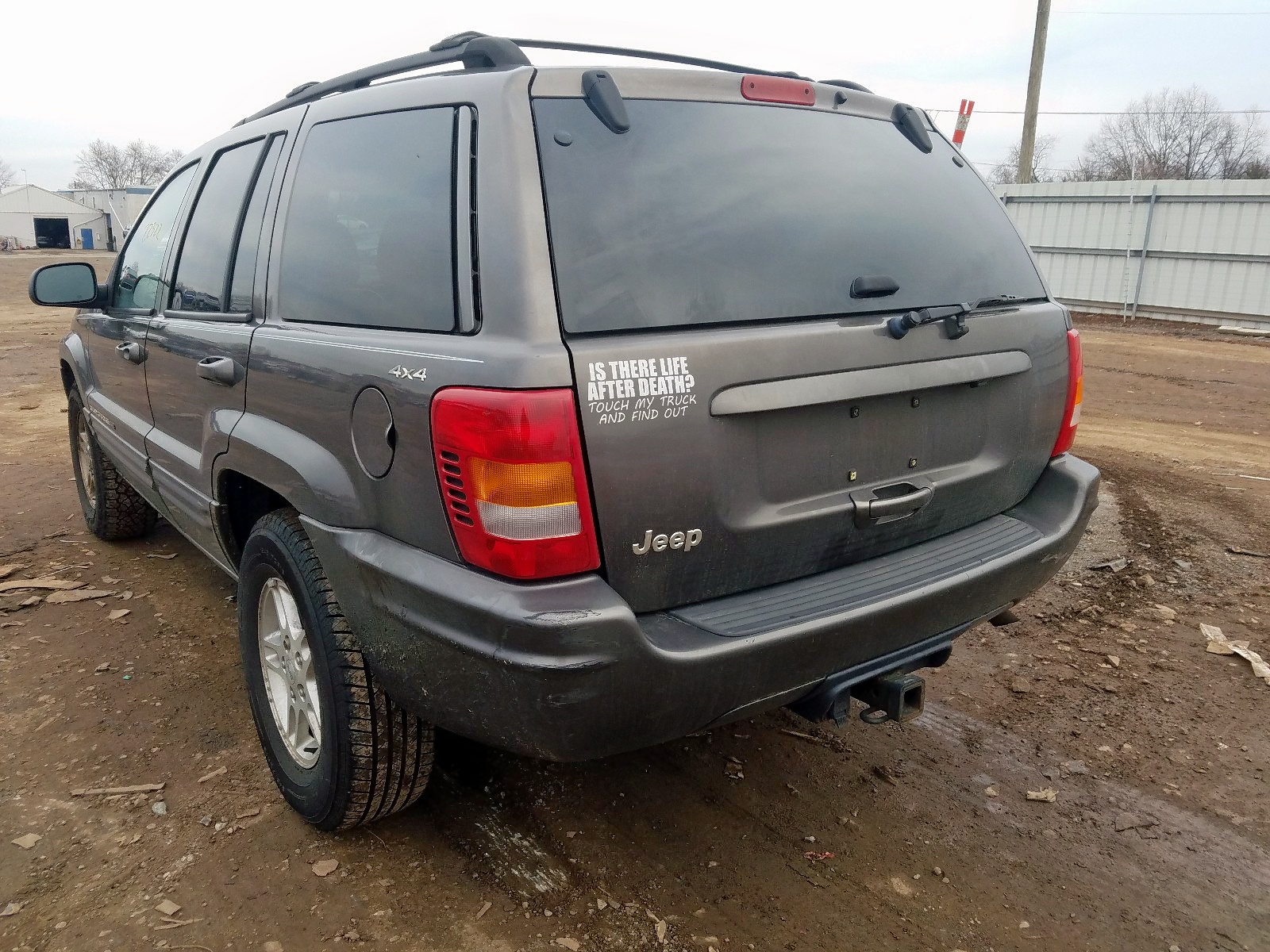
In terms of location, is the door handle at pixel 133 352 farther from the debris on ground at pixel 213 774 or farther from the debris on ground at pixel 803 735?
the debris on ground at pixel 803 735

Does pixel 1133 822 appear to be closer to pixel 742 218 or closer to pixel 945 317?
pixel 945 317

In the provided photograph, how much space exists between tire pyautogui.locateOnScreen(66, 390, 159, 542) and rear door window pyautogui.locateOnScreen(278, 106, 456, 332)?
109 inches

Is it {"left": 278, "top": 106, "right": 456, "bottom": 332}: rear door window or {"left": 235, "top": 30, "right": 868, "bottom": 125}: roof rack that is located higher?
{"left": 235, "top": 30, "right": 868, "bottom": 125}: roof rack

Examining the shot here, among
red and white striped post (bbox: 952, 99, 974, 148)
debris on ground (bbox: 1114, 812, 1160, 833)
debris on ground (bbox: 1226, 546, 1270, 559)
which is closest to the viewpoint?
debris on ground (bbox: 1114, 812, 1160, 833)

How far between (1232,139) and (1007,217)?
1944 inches

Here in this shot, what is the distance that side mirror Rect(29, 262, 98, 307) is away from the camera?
158 inches

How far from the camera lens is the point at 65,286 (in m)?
4.05

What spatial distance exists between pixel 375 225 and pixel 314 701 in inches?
51.2

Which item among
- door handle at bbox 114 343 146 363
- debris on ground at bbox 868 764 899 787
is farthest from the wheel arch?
debris on ground at bbox 868 764 899 787

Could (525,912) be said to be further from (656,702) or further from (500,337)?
(500,337)

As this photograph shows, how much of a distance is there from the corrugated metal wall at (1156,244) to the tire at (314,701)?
15.4m

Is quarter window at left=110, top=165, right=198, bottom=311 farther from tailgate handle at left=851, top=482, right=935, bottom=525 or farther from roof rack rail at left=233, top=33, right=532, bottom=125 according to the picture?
tailgate handle at left=851, top=482, right=935, bottom=525

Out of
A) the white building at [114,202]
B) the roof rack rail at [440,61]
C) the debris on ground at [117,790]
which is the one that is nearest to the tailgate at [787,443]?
the roof rack rail at [440,61]

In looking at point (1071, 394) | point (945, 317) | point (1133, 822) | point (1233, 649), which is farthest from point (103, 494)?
point (1233, 649)
